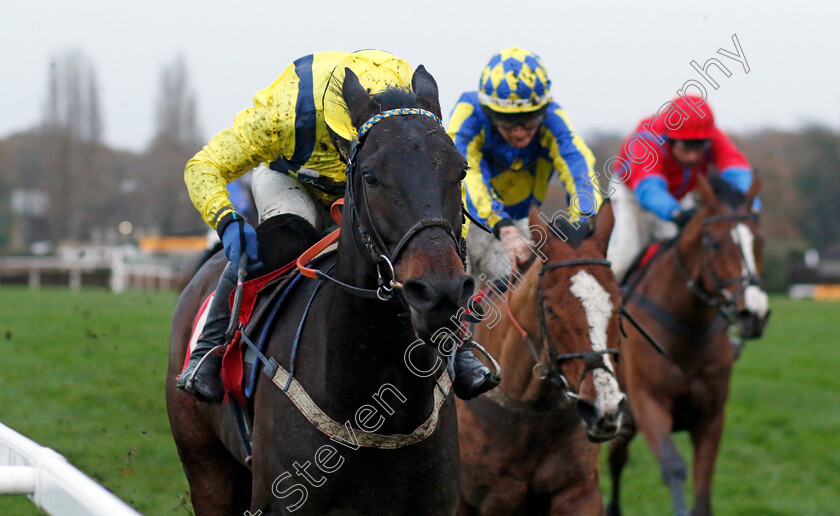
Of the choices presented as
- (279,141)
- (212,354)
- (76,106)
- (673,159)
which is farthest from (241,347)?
(76,106)

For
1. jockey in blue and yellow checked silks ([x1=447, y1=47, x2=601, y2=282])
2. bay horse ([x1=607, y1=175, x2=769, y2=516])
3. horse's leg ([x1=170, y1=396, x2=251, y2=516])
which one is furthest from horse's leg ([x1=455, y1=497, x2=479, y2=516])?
bay horse ([x1=607, y1=175, x2=769, y2=516])

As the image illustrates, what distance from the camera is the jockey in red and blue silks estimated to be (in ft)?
20.8

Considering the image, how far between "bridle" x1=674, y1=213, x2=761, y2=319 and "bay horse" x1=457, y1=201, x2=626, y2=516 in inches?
78.8

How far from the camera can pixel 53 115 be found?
1401 inches

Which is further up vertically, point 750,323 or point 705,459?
point 750,323

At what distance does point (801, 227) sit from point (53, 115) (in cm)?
3061

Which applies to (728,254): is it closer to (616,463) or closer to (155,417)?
(616,463)

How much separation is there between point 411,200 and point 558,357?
1637 mm

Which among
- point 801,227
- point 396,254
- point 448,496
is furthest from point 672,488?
point 801,227

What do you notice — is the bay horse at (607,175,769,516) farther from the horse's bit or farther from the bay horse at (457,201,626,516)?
the horse's bit

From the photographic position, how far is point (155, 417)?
23.9ft

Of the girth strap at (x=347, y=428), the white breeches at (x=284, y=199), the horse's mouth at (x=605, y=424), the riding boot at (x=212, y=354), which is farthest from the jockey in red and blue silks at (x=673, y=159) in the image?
the girth strap at (x=347, y=428)

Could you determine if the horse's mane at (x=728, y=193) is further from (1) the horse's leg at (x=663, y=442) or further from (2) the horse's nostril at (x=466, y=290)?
(2) the horse's nostril at (x=466, y=290)

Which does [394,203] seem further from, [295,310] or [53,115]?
[53,115]
